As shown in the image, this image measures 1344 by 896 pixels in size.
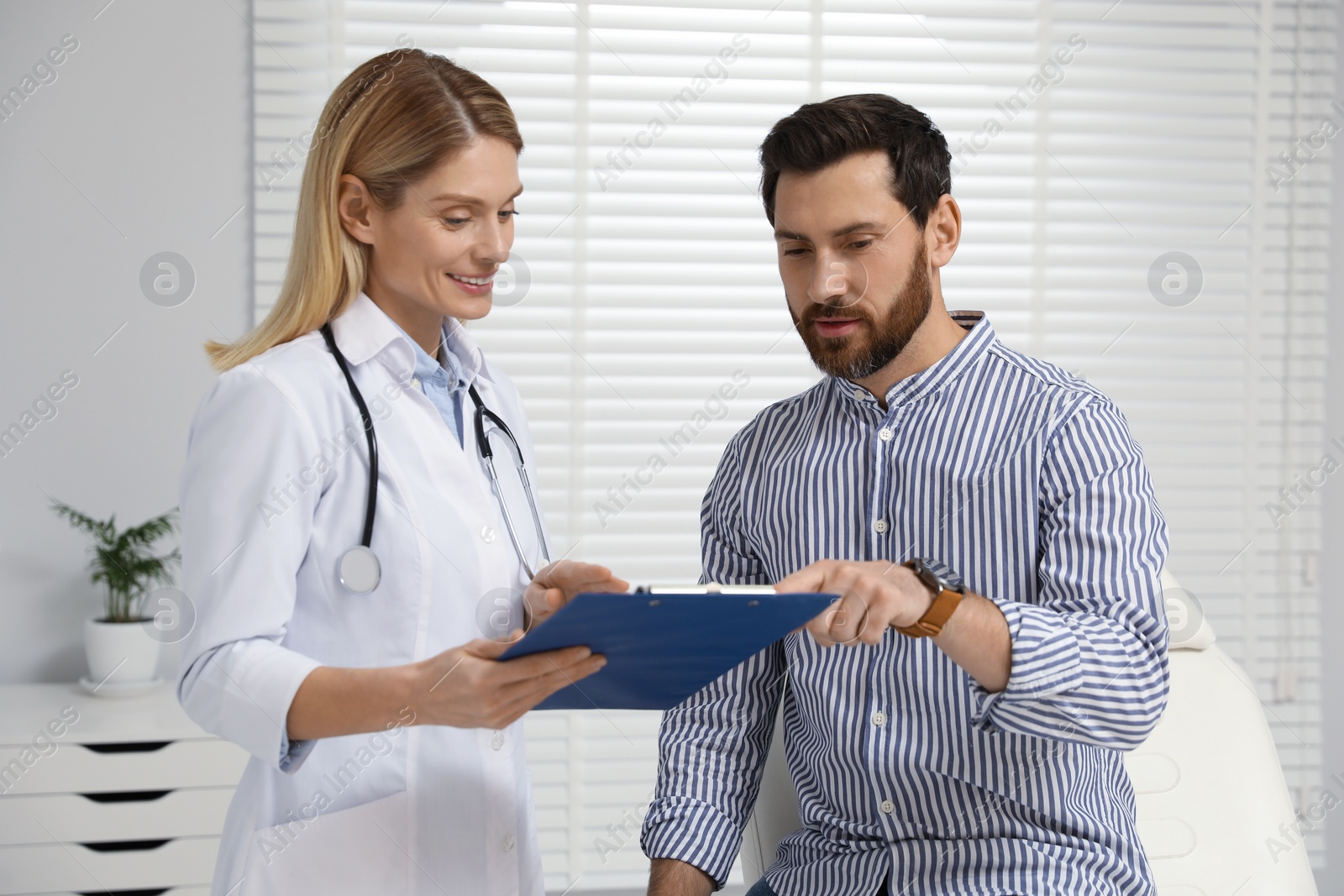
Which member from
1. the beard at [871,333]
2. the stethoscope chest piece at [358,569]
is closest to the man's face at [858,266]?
the beard at [871,333]

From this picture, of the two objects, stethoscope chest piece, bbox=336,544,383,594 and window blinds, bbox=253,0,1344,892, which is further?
window blinds, bbox=253,0,1344,892

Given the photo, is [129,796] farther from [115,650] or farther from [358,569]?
[358,569]

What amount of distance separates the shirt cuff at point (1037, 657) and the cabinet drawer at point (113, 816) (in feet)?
6.66

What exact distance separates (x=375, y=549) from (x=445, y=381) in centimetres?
35

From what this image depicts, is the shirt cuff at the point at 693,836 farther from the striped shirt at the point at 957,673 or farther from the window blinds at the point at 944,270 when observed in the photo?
the window blinds at the point at 944,270

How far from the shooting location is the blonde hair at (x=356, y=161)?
1478mm

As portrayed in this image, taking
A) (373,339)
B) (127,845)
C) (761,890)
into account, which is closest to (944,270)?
(761,890)

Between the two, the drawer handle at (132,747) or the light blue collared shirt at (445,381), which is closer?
the light blue collared shirt at (445,381)

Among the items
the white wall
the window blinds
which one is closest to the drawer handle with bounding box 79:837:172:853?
the white wall

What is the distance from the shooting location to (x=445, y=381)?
1654mm

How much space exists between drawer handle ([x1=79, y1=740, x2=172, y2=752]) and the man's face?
2004mm

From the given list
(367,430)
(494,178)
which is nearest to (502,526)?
(367,430)

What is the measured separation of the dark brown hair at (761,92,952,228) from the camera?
1.70 meters

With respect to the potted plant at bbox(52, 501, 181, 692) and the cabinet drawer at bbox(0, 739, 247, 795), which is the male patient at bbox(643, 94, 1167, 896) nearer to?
the cabinet drawer at bbox(0, 739, 247, 795)
